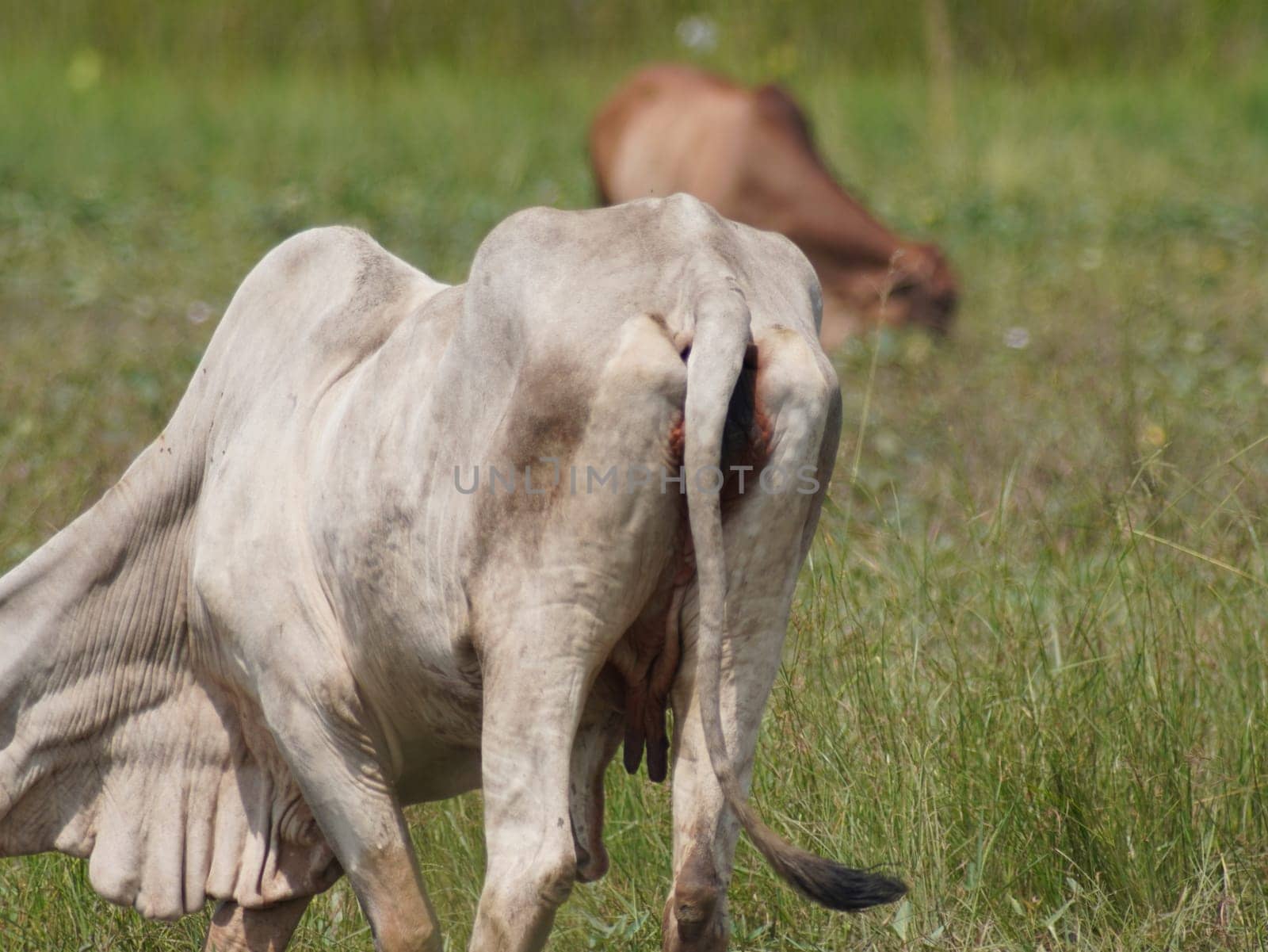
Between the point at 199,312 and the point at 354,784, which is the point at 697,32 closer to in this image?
the point at 199,312

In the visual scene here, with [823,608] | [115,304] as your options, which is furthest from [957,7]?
[823,608]

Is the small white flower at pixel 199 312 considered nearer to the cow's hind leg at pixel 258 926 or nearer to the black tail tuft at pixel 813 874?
the cow's hind leg at pixel 258 926

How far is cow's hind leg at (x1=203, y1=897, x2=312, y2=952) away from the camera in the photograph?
2967 mm

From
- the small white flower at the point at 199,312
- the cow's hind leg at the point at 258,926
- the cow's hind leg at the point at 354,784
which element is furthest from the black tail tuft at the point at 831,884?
the small white flower at the point at 199,312

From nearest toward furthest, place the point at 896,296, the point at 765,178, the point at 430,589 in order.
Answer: the point at 430,589 < the point at 896,296 < the point at 765,178

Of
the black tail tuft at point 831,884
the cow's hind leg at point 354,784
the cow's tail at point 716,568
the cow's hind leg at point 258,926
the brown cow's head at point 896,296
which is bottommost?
the brown cow's head at point 896,296

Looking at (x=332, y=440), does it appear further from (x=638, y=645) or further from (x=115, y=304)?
(x=115, y=304)

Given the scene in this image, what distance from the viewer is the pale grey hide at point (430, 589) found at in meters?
2.17

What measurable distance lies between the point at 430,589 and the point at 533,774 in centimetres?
31

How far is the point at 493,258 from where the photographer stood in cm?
236

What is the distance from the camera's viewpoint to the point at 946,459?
5.33 meters

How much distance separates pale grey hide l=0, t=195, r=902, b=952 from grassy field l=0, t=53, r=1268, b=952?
0.40 metres

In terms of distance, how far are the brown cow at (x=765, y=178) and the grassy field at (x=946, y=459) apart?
335mm

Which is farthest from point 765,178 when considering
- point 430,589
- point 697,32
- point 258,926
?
point 430,589
